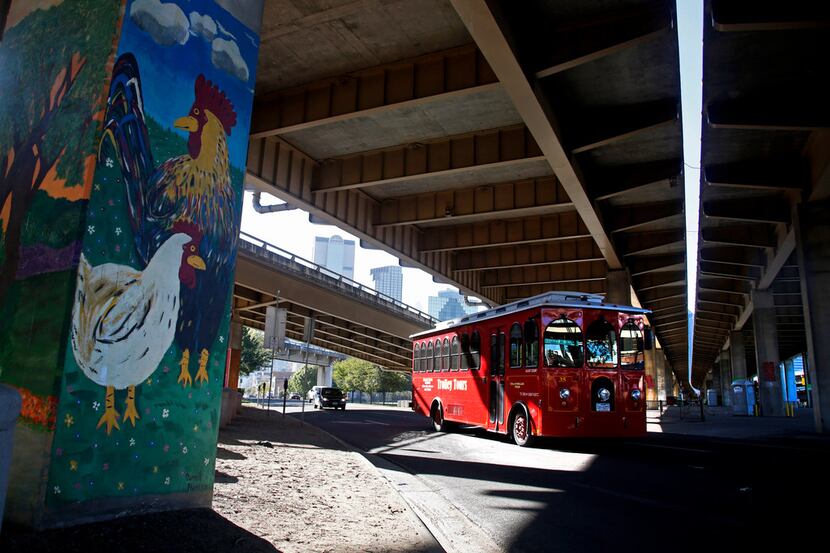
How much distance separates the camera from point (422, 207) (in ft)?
88.9

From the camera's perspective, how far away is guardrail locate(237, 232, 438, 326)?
34.3 meters

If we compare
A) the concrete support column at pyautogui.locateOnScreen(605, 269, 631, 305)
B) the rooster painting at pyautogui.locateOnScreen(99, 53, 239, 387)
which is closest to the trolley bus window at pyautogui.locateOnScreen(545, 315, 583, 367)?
the rooster painting at pyautogui.locateOnScreen(99, 53, 239, 387)

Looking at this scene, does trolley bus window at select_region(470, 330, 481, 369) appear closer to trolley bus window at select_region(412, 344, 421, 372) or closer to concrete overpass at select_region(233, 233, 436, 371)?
trolley bus window at select_region(412, 344, 421, 372)

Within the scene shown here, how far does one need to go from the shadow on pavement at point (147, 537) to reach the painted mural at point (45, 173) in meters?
0.77

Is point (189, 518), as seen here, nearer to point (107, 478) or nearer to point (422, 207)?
point (107, 478)

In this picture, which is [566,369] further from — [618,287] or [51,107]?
[618,287]

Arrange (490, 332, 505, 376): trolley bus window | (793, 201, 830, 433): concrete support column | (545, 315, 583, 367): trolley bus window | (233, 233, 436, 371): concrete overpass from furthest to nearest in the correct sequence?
(233, 233, 436, 371): concrete overpass
(793, 201, 830, 433): concrete support column
(490, 332, 505, 376): trolley bus window
(545, 315, 583, 367): trolley bus window

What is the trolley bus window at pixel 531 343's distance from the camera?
47.7 ft

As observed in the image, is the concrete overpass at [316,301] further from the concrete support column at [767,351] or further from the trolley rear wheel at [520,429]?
the concrete support column at [767,351]

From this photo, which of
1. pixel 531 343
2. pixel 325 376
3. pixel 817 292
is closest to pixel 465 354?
pixel 531 343

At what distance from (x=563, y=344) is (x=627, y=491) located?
19.0 feet

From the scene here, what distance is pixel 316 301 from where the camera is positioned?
38.6 metres

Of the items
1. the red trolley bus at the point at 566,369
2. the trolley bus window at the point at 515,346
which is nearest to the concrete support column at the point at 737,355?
the red trolley bus at the point at 566,369

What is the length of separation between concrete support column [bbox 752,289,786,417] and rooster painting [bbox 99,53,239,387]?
3719 cm
